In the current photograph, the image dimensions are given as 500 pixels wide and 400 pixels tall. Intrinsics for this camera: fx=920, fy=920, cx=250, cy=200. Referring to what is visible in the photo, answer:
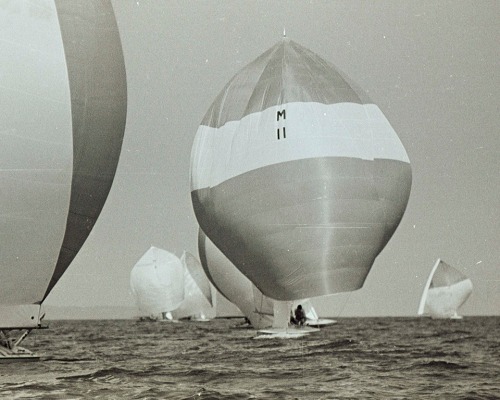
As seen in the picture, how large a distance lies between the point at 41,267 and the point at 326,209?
5696 millimetres

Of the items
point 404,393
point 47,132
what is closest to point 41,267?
point 47,132

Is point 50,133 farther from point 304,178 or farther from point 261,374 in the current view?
point 304,178

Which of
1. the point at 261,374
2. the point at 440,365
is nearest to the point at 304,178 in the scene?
the point at 440,365

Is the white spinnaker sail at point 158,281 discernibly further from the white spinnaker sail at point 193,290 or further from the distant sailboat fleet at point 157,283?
the white spinnaker sail at point 193,290

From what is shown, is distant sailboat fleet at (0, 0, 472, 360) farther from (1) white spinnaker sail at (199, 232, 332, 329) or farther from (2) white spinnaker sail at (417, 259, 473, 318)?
(2) white spinnaker sail at (417, 259, 473, 318)

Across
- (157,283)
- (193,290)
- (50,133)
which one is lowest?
(193,290)

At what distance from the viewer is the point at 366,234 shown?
15.2m

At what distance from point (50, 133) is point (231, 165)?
6422mm

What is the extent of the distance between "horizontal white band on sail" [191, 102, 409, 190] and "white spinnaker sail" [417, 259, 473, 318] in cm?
3025

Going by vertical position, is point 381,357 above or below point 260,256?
below

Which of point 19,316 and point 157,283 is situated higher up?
point 157,283

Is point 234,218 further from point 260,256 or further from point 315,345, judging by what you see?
point 315,345

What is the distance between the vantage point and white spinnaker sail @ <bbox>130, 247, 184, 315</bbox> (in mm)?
38500

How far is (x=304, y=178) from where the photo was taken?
50.9 feet
